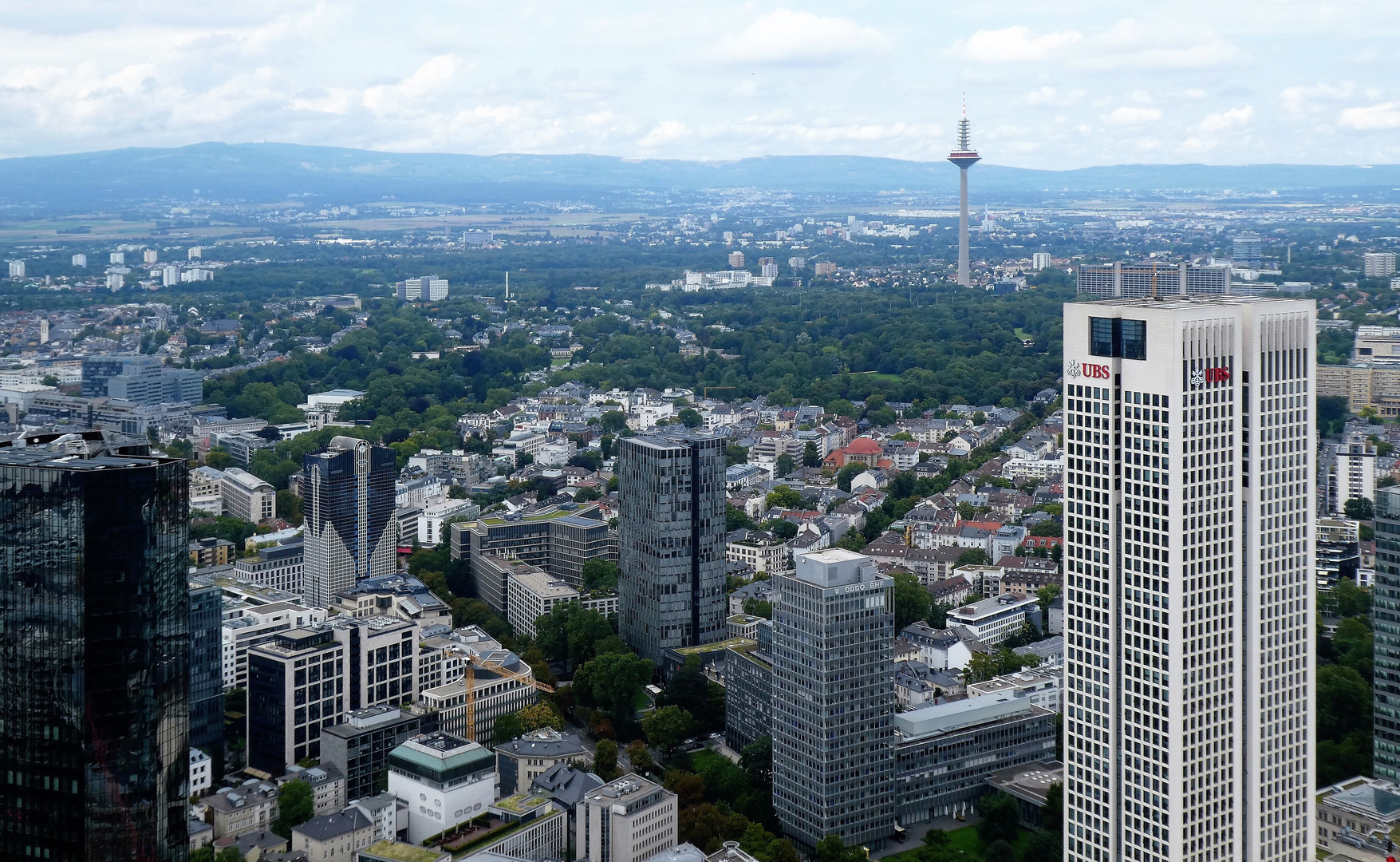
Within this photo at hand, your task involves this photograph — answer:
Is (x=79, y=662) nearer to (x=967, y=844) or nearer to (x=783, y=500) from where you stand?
(x=967, y=844)

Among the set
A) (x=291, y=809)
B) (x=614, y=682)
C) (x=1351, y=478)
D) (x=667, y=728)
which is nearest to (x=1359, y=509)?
(x=1351, y=478)

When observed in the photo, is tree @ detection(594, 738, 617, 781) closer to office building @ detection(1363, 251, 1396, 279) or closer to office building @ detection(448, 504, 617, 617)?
office building @ detection(448, 504, 617, 617)

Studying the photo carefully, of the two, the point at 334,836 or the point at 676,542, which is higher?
the point at 676,542

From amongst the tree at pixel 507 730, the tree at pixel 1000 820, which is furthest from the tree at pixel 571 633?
the tree at pixel 1000 820

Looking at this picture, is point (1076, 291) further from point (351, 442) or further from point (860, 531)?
point (351, 442)

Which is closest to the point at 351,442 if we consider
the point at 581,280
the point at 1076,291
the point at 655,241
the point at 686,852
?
the point at 686,852

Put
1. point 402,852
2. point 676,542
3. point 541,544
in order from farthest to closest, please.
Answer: point 541,544 < point 676,542 < point 402,852
